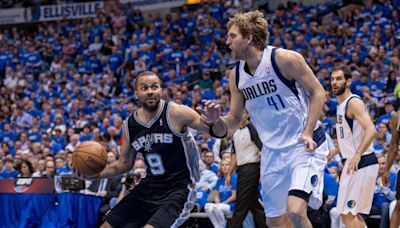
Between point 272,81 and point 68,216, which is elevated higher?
point 272,81

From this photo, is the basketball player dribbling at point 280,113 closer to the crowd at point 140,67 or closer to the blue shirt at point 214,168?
the crowd at point 140,67

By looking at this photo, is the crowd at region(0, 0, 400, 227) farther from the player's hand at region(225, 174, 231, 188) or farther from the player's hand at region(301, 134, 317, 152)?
the player's hand at region(301, 134, 317, 152)

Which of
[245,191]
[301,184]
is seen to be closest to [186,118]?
[301,184]

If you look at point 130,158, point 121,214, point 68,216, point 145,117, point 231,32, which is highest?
point 231,32

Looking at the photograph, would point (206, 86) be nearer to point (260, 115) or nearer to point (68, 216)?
point (68, 216)

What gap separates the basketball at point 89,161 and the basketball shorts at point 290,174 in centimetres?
162

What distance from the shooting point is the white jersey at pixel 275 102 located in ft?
18.4

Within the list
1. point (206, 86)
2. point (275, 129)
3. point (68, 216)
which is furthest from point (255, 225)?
point (206, 86)

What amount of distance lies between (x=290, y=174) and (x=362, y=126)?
68.5 inches

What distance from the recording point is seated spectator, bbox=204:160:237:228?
33.0ft

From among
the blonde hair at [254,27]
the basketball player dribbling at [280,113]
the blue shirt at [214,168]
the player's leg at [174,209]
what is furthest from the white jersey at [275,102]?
the blue shirt at [214,168]

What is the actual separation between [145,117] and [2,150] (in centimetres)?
1092

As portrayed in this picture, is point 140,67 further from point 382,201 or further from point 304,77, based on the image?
point 304,77

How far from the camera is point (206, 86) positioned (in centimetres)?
1769
